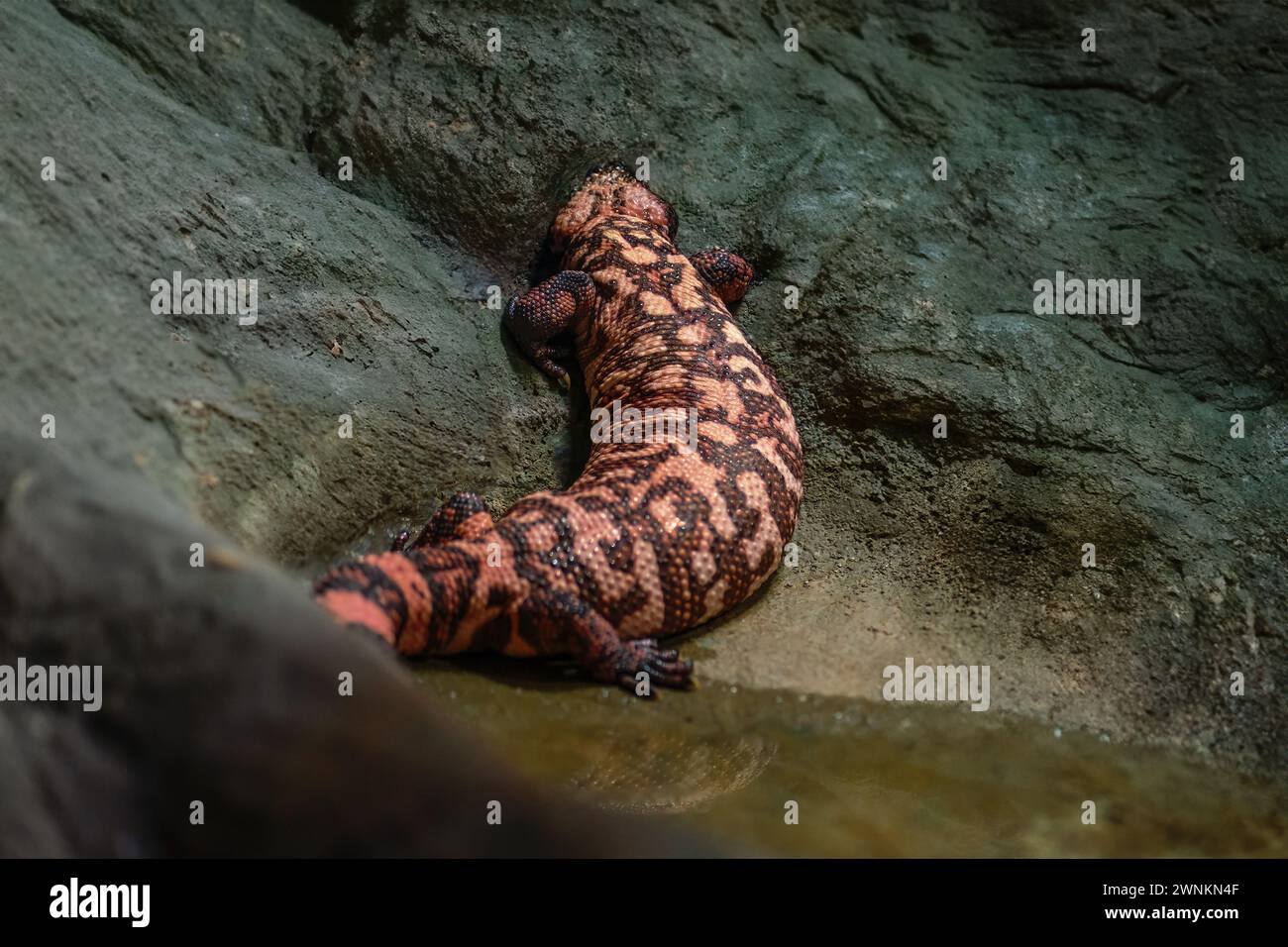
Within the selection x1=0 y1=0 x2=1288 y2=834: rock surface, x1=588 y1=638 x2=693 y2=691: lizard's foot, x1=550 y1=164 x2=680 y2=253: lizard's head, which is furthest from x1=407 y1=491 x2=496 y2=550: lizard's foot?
x1=550 y1=164 x2=680 y2=253: lizard's head

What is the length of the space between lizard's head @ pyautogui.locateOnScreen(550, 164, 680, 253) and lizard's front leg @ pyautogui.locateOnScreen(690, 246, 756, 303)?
34 cm

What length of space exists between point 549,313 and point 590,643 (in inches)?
69.5

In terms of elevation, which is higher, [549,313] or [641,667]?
[549,313]

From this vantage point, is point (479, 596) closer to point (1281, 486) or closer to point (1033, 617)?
point (1033, 617)

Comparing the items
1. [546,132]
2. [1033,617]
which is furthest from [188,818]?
[546,132]

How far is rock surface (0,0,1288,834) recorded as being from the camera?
12.8ft

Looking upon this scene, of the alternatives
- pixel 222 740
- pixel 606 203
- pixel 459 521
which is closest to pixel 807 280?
pixel 606 203

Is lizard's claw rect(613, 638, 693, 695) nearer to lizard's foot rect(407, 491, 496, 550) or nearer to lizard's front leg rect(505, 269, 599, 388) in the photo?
lizard's foot rect(407, 491, 496, 550)

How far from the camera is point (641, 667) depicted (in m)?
3.87

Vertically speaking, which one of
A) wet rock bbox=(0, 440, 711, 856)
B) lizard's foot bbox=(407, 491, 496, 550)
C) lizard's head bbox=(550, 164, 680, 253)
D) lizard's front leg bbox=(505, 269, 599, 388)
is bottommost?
wet rock bbox=(0, 440, 711, 856)

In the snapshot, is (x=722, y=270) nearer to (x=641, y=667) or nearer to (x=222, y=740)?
(x=641, y=667)

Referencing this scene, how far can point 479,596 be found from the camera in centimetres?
373

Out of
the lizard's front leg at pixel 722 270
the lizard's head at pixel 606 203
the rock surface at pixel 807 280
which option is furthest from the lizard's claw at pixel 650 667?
the lizard's head at pixel 606 203

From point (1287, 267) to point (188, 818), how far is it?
17.1ft
